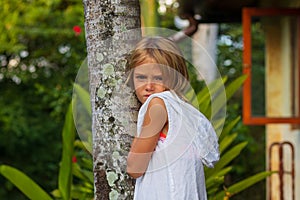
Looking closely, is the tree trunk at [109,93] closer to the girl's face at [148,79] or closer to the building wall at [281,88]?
the girl's face at [148,79]

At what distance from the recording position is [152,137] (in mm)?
2203

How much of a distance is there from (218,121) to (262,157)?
739cm

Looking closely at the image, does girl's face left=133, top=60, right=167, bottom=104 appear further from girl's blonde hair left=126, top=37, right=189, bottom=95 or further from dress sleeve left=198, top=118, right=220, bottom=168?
dress sleeve left=198, top=118, right=220, bottom=168

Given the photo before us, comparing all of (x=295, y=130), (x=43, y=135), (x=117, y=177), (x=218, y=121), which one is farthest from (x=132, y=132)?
(x=43, y=135)

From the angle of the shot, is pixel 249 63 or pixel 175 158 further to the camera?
pixel 249 63

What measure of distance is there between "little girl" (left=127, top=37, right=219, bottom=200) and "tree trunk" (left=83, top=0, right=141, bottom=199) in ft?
0.28

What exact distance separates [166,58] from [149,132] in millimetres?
239

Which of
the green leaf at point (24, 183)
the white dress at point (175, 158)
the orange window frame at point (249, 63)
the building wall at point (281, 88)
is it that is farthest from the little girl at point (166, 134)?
the building wall at point (281, 88)

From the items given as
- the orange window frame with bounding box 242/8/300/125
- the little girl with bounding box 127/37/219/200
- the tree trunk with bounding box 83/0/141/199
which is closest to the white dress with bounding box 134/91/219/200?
the little girl with bounding box 127/37/219/200

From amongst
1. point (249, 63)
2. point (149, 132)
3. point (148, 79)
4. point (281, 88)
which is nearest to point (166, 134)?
point (149, 132)

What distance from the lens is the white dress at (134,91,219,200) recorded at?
2.23m

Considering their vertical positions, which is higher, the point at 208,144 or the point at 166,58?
the point at 166,58

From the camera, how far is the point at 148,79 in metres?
2.28

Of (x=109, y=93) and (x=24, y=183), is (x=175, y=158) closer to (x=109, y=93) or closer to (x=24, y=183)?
(x=109, y=93)
